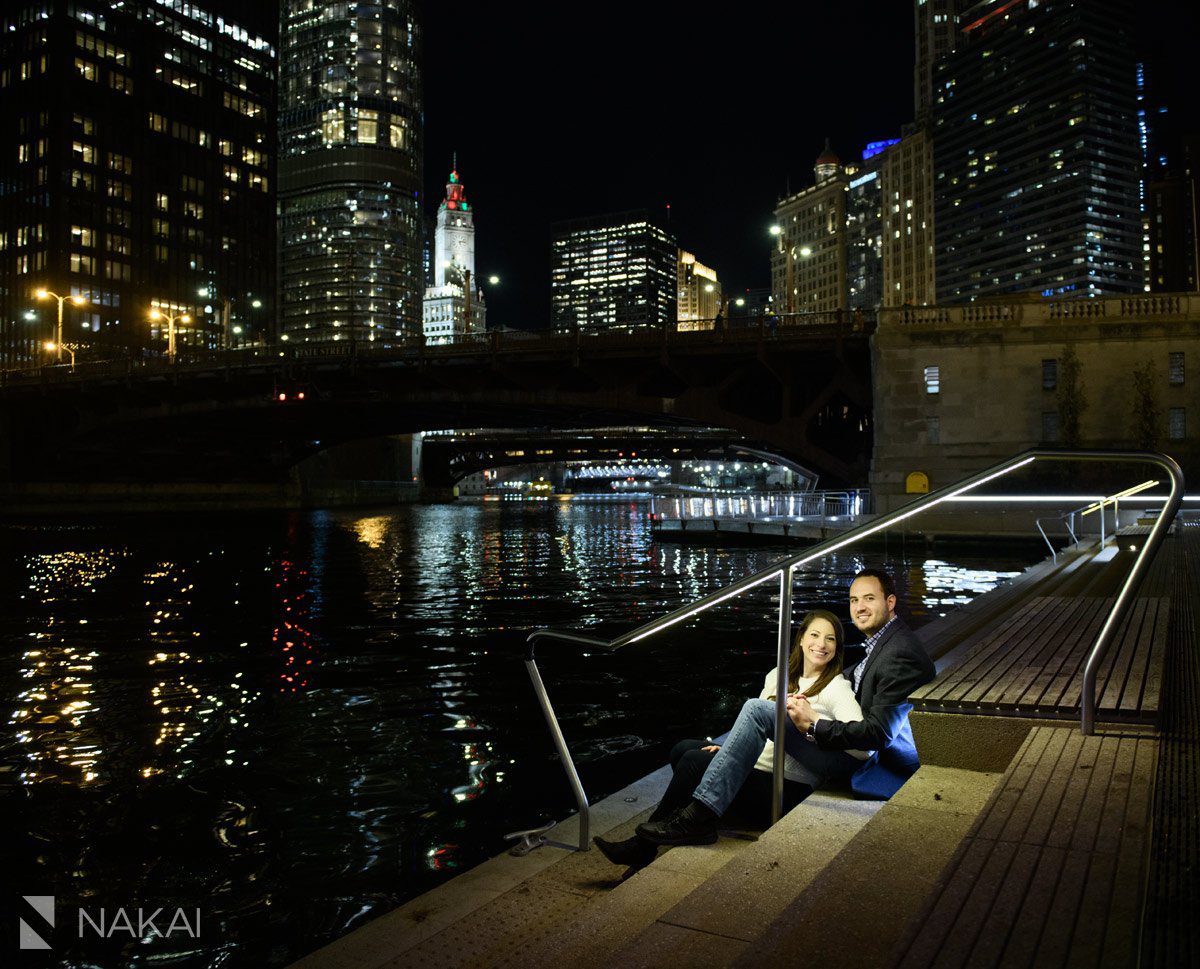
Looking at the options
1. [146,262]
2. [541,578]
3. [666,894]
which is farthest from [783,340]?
[146,262]

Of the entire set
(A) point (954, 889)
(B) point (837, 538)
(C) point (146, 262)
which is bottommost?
(A) point (954, 889)

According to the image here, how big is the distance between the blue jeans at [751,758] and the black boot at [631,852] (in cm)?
38

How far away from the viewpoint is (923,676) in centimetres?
556

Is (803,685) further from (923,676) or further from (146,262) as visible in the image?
(146,262)

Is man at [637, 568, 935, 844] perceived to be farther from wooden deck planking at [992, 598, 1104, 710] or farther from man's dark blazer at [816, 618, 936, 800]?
wooden deck planking at [992, 598, 1104, 710]

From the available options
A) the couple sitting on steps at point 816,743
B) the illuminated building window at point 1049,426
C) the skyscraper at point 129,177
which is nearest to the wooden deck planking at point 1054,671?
the couple sitting on steps at point 816,743

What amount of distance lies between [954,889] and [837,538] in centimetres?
232

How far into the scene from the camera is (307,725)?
34.8 ft

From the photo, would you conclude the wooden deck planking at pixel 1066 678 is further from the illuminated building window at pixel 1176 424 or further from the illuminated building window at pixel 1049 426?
the illuminated building window at pixel 1176 424

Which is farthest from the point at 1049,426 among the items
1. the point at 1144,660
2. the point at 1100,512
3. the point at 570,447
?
the point at 570,447

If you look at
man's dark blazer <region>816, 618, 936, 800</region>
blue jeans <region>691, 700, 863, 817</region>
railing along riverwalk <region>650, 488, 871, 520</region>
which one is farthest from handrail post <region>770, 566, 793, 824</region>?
railing along riverwalk <region>650, 488, 871, 520</region>

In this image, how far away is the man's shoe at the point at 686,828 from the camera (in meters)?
5.06

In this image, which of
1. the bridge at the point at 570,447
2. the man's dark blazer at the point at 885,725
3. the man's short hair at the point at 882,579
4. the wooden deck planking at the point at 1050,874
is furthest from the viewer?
the bridge at the point at 570,447

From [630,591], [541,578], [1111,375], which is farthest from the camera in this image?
[1111,375]
